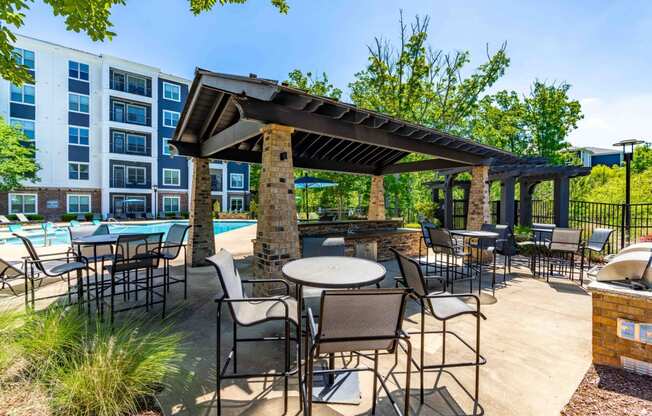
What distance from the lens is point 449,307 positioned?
8.57 feet

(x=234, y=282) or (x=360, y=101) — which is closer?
(x=234, y=282)

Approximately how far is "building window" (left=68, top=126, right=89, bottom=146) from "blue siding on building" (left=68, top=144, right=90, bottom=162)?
0.31 m

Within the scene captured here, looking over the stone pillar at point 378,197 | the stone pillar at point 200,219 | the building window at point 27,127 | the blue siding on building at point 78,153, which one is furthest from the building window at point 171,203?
the stone pillar at point 378,197

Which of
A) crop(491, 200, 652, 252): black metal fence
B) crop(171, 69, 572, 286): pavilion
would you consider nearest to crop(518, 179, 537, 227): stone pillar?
crop(491, 200, 652, 252): black metal fence

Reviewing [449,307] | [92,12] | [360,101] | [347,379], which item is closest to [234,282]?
[347,379]

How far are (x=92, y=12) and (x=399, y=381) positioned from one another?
5.33 m

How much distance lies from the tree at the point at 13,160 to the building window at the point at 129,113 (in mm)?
5598

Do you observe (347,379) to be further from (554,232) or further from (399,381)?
(554,232)

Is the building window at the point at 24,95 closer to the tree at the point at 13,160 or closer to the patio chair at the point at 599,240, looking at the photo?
the tree at the point at 13,160

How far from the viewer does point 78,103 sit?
20969 mm

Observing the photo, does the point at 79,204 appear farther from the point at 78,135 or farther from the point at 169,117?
the point at 169,117

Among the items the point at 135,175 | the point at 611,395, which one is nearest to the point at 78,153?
the point at 135,175

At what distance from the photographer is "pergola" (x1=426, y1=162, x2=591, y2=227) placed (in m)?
8.57

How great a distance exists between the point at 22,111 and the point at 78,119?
2.91m
